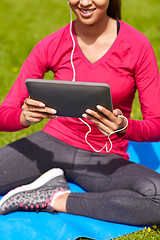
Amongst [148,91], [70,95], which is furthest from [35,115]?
[148,91]

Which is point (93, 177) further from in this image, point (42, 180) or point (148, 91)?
point (148, 91)

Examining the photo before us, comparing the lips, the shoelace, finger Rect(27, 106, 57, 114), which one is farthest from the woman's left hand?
the shoelace

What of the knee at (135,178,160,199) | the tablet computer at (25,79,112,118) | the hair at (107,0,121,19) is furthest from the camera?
the hair at (107,0,121,19)

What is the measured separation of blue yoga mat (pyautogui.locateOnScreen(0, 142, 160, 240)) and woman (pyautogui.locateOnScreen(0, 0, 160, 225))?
58mm

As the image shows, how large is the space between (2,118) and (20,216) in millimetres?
719

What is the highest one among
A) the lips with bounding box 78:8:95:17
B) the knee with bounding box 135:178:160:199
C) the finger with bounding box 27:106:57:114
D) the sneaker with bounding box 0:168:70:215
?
the lips with bounding box 78:8:95:17

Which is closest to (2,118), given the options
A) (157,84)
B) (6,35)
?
(157,84)

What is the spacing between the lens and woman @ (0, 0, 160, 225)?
2.74 metres

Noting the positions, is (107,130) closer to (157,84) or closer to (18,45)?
(157,84)

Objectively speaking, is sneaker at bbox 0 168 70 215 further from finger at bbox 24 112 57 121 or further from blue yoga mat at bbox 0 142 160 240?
finger at bbox 24 112 57 121

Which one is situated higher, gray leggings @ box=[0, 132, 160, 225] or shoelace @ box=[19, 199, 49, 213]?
gray leggings @ box=[0, 132, 160, 225]

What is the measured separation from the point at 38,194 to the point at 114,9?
1.45m

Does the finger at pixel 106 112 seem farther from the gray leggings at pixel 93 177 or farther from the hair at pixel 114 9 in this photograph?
the hair at pixel 114 9

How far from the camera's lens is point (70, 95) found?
246 centimetres
